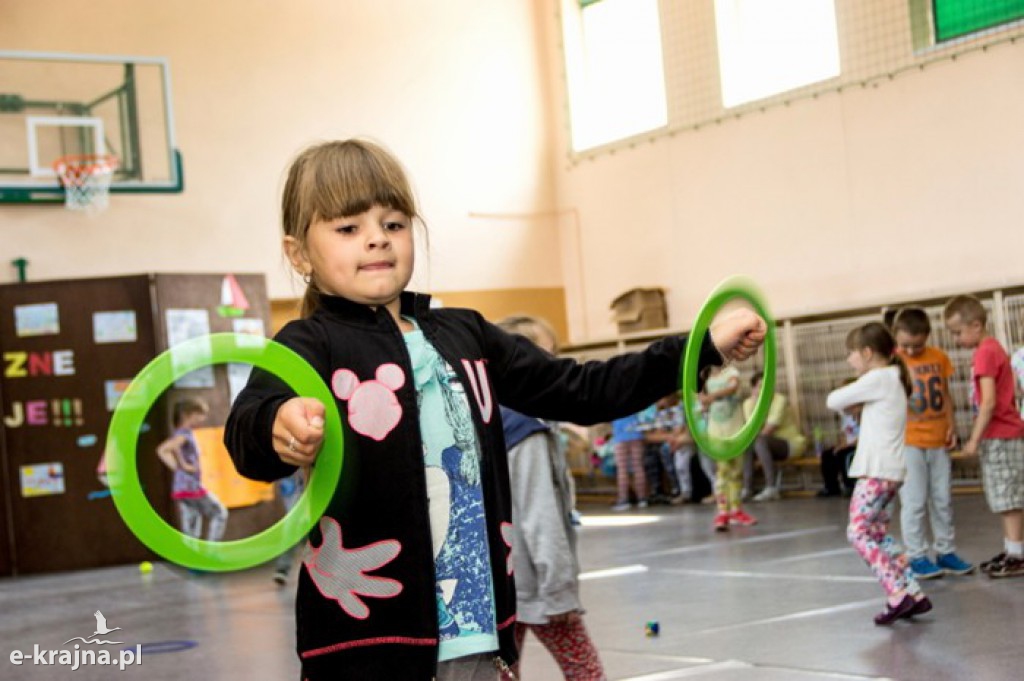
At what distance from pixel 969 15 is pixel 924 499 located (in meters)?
7.13

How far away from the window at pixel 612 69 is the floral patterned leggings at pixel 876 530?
10.3 meters

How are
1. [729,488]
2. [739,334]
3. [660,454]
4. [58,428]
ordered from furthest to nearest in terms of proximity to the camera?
[660,454] → [58,428] → [729,488] → [739,334]

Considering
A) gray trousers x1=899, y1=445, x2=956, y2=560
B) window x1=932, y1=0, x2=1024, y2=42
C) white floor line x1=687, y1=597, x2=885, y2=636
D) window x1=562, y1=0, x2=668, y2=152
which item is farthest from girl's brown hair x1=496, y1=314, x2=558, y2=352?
window x1=562, y1=0, x2=668, y2=152

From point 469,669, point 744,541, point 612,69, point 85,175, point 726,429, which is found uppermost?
point 612,69

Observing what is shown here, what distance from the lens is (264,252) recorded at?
52.0 ft

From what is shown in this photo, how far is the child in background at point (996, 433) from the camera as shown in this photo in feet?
24.4

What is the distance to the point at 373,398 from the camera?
2398mm

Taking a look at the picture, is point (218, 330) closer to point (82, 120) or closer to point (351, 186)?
point (82, 120)

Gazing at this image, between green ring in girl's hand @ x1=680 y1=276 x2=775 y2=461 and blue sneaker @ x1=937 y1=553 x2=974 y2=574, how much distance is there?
491cm

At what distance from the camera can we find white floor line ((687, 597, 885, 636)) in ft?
21.4

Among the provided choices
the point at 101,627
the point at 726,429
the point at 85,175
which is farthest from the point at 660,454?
the point at 101,627

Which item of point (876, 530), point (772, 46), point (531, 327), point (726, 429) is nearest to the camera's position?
point (531, 327)

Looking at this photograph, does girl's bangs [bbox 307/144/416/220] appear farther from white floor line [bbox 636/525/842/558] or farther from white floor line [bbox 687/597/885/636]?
white floor line [bbox 636/525/842/558]

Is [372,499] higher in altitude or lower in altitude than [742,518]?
higher
